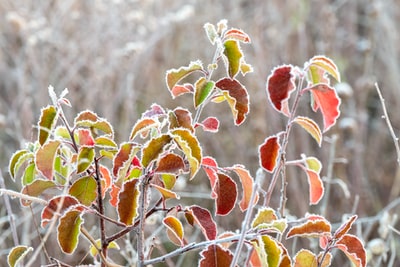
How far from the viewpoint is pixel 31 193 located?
881 mm

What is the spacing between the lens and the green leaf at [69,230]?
83 centimetres

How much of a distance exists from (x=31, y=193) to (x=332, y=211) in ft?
6.48

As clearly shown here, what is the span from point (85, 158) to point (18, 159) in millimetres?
131

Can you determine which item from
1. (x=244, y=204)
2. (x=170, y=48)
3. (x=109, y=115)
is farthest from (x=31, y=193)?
(x=170, y=48)

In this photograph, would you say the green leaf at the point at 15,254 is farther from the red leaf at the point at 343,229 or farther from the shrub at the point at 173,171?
the red leaf at the point at 343,229

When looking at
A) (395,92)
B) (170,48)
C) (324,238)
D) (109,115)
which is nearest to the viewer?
(324,238)

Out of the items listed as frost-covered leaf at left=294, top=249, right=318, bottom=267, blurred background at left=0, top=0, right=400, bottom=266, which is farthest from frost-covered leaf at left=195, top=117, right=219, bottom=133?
blurred background at left=0, top=0, right=400, bottom=266

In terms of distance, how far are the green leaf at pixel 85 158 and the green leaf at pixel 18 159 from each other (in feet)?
0.33

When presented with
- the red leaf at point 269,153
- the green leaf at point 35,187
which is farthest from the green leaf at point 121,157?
Answer: the red leaf at point 269,153

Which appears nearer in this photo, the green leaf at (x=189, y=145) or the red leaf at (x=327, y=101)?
the green leaf at (x=189, y=145)

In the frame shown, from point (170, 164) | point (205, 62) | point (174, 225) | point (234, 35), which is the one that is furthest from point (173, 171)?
point (205, 62)

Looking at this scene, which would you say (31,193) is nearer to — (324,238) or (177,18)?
(324,238)

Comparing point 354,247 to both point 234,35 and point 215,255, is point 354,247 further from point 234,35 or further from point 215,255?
point 234,35

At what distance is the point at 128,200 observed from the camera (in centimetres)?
81
